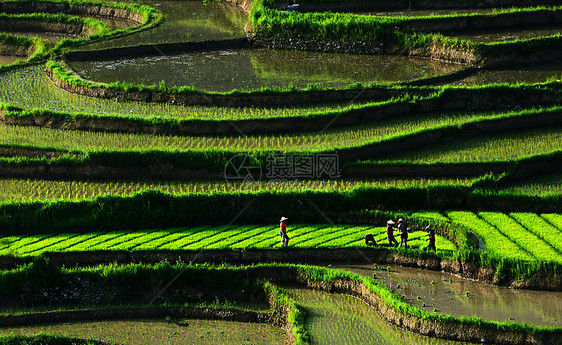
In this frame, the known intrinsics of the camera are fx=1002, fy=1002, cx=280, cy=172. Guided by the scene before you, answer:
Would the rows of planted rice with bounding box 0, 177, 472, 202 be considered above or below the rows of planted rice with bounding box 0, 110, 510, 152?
below

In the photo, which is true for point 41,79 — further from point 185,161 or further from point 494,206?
point 494,206

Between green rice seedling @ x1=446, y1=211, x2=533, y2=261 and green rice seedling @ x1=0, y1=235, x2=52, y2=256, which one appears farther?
green rice seedling @ x1=0, y1=235, x2=52, y2=256

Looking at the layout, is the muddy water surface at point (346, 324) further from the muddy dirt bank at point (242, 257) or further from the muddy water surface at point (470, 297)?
the muddy dirt bank at point (242, 257)

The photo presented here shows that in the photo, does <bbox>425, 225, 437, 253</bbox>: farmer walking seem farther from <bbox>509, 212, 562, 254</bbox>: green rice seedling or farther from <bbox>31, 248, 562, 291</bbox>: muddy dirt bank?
<bbox>509, 212, 562, 254</bbox>: green rice seedling

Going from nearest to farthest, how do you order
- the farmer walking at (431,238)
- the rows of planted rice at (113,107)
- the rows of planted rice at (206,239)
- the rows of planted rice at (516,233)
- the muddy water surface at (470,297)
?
the muddy water surface at (470,297)
the rows of planted rice at (516,233)
the farmer walking at (431,238)
the rows of planted rice at (206,239)
the rows of planted rice at (113,107)

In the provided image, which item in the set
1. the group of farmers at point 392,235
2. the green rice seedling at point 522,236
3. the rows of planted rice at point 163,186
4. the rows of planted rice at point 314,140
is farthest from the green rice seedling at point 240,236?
the green rice seedling at point 522,236

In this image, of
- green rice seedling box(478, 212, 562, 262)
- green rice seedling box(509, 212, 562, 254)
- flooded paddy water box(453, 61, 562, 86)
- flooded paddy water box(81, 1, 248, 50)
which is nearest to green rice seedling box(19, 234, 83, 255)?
green rice seedling box(478, 212, 562, 262)

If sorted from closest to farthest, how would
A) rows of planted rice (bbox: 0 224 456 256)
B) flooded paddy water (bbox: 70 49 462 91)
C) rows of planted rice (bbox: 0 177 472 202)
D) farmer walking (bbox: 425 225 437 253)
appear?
→ farmer walking (bbox: 425 225 437 253), rows of planted rice (bbox: 0 224 456 256), rows of planted rice (bbox: 0 177 472 202), flooded paddy water (bbox: 70 49 462 91)
